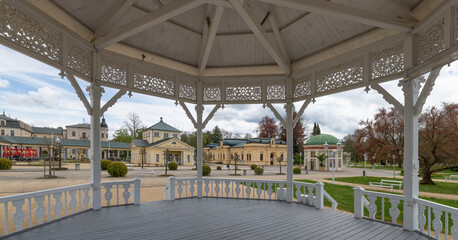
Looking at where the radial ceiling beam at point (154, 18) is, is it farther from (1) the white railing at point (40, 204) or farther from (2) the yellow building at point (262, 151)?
(2) the yellow building at point (262, 151)

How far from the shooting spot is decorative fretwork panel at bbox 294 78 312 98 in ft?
19.3

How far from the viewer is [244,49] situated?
21.0 feet

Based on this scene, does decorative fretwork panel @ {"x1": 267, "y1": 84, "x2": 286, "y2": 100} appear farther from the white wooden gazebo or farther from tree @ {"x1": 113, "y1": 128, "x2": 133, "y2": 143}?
tree @ {"x1": 113, "y1": 128, "x2": 133, "y2": 143}

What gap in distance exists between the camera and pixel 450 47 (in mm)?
2826

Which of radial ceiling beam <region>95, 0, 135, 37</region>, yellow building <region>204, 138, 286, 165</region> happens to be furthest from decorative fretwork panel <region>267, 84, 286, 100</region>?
yellow building <region>204, 138, 286, 165</region>

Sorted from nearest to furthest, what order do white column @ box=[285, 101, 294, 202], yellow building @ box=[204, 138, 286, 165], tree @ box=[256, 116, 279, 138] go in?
white column @ box=[285, 101, 294, 202], yellow building @ box=[204, 138, 286, 165], tree @ box=[256, 116, 279, 138]

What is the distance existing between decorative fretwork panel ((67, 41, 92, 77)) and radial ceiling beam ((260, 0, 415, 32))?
12.3 feet

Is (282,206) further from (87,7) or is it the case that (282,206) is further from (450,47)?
(87,7)

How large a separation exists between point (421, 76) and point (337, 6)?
6.32 feet

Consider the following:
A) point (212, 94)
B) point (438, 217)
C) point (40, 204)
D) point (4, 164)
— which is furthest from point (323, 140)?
point (4, 164)

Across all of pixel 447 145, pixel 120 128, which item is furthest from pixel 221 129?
pixel 447 145

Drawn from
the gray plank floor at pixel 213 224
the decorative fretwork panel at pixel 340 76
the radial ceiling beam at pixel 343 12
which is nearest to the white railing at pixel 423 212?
the gray plank floor at pixel 213 224

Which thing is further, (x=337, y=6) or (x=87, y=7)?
(x=87, y=7)

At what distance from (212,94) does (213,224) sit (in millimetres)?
3790
